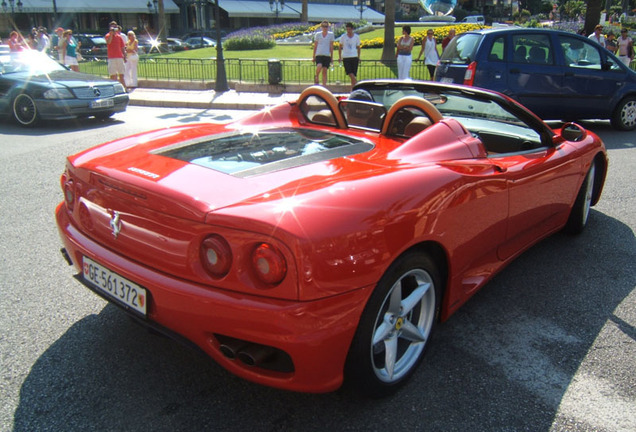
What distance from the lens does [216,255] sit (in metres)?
2.15

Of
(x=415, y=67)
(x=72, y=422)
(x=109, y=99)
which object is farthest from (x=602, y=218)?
(x=415, y=67)

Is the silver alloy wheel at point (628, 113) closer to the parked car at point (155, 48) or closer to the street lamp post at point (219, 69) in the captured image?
the street lamp post at point (219, 69)

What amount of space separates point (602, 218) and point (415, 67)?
1149 centimetres

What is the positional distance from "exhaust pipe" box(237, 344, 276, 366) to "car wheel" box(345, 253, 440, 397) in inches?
13.7

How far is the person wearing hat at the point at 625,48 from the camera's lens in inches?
594

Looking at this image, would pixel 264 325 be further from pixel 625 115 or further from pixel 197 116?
pixel 197 116

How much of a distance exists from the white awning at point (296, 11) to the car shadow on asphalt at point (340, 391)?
53604mm

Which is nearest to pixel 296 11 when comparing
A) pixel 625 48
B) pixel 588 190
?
pixel 625 48

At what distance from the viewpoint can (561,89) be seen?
9.74 m

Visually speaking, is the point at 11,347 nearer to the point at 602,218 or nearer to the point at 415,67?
the point at 602,218

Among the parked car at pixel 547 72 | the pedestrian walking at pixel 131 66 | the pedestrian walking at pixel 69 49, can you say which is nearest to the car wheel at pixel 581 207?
the parked car at pixel 547 72

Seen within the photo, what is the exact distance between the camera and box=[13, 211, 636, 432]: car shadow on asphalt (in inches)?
94.5

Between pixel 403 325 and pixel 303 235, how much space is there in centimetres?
83

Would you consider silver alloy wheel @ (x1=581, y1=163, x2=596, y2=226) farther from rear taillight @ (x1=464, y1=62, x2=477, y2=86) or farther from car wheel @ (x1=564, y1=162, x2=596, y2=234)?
rear taillight @ (x1=464, y1=62, x2=477, y2=86)
